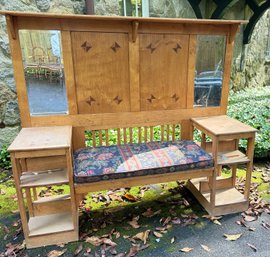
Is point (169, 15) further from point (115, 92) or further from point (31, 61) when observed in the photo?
point (31, 61)

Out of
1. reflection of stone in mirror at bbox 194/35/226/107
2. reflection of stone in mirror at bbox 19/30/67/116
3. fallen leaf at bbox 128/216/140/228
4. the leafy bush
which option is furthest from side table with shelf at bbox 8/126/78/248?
the leafy bush

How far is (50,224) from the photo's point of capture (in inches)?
75.8

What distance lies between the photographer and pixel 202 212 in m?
2.22

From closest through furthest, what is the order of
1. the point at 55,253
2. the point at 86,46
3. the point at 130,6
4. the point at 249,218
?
the point at 55,253, the point at 86,46, the point at 249,218, the point at 130,6

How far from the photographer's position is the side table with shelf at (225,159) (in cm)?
198

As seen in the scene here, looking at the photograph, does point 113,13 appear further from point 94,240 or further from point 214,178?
point 94,240

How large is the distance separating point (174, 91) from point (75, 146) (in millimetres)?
1081

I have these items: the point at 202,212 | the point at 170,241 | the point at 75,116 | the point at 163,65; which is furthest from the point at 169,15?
the point at 170,241

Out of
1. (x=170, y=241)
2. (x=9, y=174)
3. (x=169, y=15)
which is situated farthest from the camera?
(x=169, y=15)

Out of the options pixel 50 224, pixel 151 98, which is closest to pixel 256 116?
pixel 151 98

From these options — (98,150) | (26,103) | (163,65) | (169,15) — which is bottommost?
(98,150)

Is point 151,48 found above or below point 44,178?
above

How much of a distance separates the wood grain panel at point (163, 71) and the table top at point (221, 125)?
0.26 metres

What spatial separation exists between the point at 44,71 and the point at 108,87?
55cm
